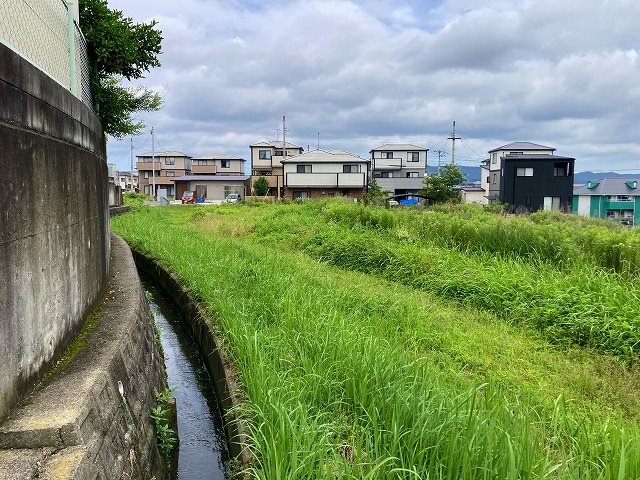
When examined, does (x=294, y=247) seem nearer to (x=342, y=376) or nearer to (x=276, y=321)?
(x=276, y=321)

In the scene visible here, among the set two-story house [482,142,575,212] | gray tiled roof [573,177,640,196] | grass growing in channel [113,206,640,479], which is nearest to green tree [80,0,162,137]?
grass growing in channel [113,206,640,479]

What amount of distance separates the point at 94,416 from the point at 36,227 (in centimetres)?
123

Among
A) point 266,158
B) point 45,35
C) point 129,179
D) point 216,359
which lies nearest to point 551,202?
point 266,158

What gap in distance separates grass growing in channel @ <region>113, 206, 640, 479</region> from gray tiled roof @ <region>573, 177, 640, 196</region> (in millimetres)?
41413

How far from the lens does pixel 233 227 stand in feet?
59.0

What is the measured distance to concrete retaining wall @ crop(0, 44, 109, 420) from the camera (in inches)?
104

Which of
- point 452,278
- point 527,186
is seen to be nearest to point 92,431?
point 452,278

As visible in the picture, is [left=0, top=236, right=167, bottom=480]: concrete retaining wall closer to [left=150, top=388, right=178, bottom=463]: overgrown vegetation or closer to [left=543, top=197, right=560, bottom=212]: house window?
[left=150, top=388, right=178, bottom=463]: overgrown vegetation

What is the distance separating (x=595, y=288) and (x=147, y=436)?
571 cm

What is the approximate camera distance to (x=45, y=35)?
433 centimetres

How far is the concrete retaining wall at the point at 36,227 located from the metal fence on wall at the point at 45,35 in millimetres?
329

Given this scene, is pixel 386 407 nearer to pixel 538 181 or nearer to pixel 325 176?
pixel 538 181

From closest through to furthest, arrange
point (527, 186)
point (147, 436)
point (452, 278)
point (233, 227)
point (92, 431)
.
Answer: point (92, 431)
point (147, 436)
point (452, 278)
point (233, 227)
point (527, 186)

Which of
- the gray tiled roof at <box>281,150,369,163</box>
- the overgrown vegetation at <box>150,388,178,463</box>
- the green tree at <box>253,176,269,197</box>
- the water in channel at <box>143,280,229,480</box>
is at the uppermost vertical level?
the gray tiled roof at <box>281,150,369,163</box>
